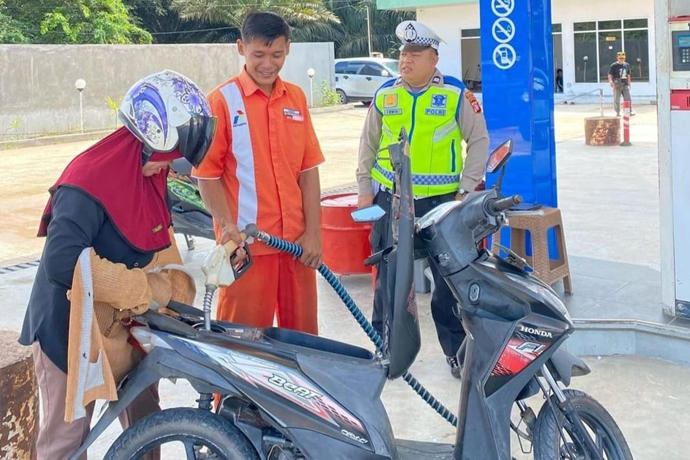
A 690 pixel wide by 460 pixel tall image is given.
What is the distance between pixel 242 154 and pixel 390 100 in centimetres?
129

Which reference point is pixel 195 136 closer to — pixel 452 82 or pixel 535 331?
pixel 535 331

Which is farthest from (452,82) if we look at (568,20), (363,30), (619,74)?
(363,30)

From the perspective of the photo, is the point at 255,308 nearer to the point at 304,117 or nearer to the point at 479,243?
the point at 304,117

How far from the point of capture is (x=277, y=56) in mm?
3365

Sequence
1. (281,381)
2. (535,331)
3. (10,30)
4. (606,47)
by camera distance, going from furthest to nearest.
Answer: (606,47) → (10,30) → (535,331) → (281,381)

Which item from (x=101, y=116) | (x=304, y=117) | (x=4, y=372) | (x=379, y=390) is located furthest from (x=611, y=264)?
(x=101, y=116)

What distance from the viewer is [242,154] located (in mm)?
3408

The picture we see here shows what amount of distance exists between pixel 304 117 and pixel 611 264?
342cm

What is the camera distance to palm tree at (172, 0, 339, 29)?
2830 cm

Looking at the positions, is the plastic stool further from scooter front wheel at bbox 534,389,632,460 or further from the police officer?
scooter front wheel at bbox 534,389,632,460

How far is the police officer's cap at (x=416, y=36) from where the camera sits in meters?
4.27

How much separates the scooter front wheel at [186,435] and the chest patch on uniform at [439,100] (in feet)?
7.49

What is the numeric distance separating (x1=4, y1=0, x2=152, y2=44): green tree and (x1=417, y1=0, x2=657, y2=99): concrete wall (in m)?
9.82

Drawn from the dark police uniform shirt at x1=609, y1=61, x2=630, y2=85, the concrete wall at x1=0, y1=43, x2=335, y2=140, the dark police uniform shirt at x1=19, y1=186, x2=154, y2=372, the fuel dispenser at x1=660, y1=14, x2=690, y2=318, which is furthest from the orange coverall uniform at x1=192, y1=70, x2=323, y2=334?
the concrete wall at x1=0, y1=43, x2=335, y2=140
